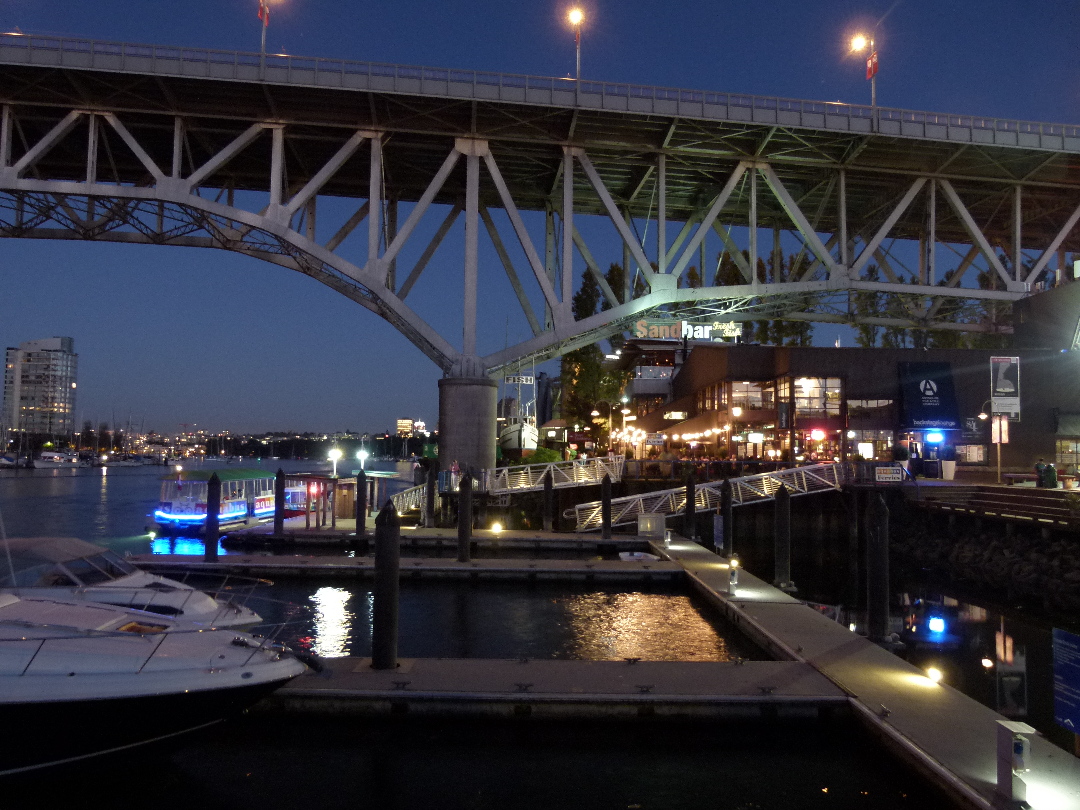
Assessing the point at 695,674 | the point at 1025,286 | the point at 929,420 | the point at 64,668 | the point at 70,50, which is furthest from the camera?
the point at 929,420

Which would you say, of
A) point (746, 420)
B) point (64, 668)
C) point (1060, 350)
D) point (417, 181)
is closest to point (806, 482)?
point (746, 420)

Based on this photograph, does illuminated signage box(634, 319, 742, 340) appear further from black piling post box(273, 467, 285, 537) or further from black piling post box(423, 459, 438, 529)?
black piling post box(273, 467, 285, 537)

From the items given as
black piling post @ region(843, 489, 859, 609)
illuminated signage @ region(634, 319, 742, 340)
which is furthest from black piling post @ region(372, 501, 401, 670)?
illuminated signage @ region(634, 319, 742, 340)

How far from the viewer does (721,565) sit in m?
23.6

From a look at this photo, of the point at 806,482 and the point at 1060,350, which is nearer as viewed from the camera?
the point at 806,482

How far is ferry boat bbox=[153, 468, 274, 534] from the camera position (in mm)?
34625

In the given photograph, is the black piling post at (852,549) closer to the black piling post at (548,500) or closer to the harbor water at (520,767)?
the harbor water at (520,767)

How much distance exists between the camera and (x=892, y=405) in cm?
4384

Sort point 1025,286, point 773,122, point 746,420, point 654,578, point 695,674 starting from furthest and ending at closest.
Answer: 1. point 746,420
2. point 1025,286
3. point 773,122
4. point 654,578
5. point 695,674

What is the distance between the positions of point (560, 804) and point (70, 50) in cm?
3315

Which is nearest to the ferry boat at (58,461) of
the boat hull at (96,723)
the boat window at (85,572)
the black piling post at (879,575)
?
the boat window at (85,572)

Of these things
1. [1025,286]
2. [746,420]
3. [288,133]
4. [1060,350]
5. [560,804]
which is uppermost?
[288,133]

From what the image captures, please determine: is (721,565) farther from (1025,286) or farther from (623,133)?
(1025,286)

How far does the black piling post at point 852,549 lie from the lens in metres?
25.2
